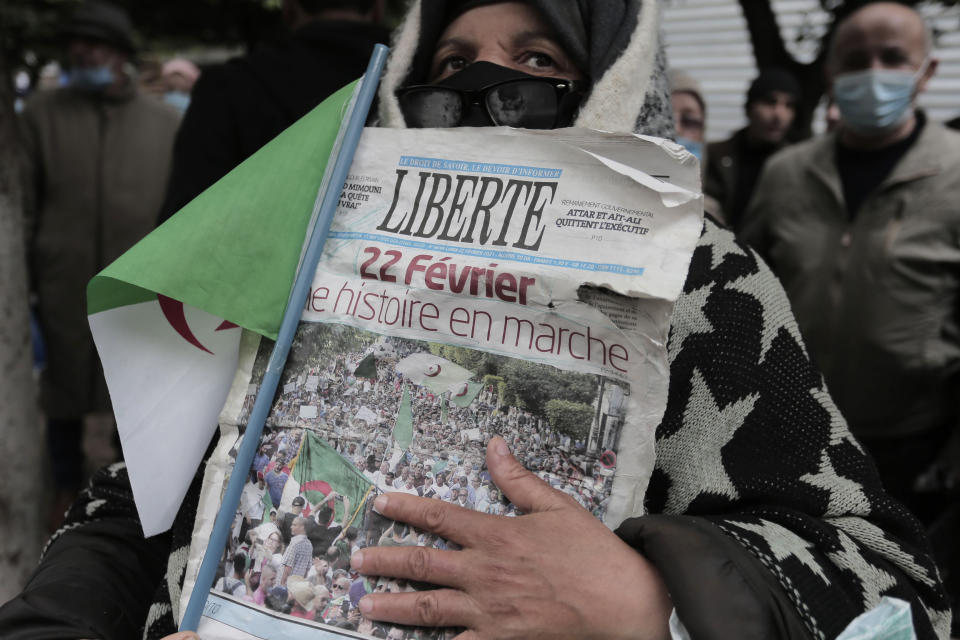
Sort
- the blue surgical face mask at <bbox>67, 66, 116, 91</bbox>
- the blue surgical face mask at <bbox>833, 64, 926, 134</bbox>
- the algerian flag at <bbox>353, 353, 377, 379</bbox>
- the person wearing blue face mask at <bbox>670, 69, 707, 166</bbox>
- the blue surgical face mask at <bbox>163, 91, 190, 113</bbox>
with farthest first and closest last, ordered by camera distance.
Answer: the blue surgical face mask at <bbox>163, 91, 190, 113</bbox>, the person wearing blue face mask at <bbox>670, 69, 707, 166</bbox>, the blue surgical face mask at <bbox>67, 66, 116, 91</bbox>, the blue surgical face mask at <bbox>833, 64, 926, 134</bbox>, the algerian flag at <bbox>353, 353, 377, 379</bbox>

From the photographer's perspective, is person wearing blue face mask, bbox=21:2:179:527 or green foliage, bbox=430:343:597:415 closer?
green foliage, bbox=430:343:597:415

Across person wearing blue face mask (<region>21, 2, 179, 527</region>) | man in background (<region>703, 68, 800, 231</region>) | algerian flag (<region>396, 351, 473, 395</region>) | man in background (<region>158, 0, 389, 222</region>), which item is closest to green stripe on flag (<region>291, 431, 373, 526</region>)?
algerian flag (<region>396, 351, 473, 395</region>)

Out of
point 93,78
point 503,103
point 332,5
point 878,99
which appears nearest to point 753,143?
point 878,99

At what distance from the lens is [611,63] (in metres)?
1.31

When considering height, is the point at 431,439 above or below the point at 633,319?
below

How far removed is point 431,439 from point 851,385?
7.70 feet

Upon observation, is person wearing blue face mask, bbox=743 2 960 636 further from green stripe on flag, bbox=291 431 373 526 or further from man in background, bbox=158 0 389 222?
green stripe on flag, bbox=291 431 373 526

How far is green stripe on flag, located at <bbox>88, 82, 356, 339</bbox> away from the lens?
109cm

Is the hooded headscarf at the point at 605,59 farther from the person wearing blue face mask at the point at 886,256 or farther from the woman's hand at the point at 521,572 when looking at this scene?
the person wearing blue face mask at the point at 886,256

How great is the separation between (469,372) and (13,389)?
1.90 meters

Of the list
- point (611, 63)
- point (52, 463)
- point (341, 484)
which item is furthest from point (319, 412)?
point (52, 463)

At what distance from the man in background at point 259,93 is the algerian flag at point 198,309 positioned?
38.1 inches

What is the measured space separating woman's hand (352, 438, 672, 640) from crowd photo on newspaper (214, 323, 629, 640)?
0.9 inches

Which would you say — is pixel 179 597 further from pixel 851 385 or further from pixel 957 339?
pixel 957 339
